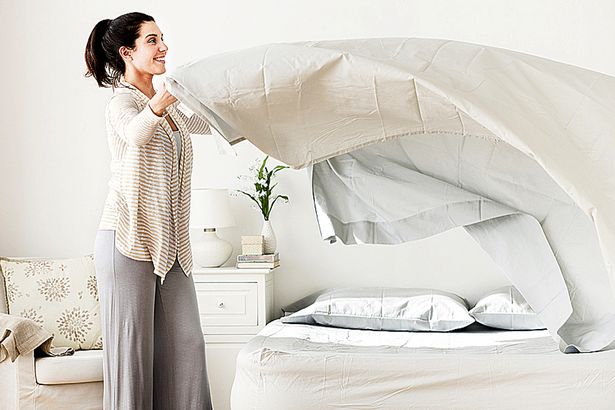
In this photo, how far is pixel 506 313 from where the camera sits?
388 cm

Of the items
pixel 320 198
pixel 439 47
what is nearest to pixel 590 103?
pixel 439 47

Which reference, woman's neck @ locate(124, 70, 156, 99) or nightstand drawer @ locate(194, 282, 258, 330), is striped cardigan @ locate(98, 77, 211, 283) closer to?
woman's neck @ locate(124, 70, 156, 99)

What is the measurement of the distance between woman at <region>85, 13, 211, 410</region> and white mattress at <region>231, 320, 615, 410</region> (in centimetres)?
37

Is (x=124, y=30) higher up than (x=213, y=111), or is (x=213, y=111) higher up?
(x=124, y=30)

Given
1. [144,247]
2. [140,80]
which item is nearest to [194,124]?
[140,80]

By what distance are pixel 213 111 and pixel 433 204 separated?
0.80 meters

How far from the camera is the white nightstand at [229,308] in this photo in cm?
424

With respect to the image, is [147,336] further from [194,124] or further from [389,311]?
[389,311]

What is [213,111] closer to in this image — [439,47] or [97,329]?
[439,47]

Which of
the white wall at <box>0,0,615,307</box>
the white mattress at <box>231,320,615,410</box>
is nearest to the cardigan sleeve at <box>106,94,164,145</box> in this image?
the white mattress at <box>231,320,615,410</box>

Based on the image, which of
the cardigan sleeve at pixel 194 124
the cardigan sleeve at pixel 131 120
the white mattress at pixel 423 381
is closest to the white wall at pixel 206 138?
the cardigan sleeve at pixel 194 124

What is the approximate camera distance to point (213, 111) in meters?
1.86

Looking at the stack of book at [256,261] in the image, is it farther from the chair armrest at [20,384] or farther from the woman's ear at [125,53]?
the woman's ear at [125,53]

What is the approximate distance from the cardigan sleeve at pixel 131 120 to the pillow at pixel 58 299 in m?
1.52
